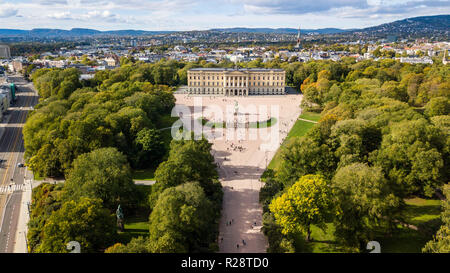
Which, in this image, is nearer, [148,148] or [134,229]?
[134,229]

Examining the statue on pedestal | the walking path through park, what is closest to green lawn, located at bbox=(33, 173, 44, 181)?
the statue on pedestal

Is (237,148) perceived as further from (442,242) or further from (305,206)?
(442,242)

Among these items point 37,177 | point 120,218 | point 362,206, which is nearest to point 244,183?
point 120,218

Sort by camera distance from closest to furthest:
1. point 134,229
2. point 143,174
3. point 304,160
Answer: point 134,229 → point 304,160 → point 143,174

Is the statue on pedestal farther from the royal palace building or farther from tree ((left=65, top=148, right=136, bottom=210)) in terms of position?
the royal palace building

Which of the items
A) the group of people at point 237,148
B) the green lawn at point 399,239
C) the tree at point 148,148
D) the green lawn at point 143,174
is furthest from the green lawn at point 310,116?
the green lawn at point 399,239
